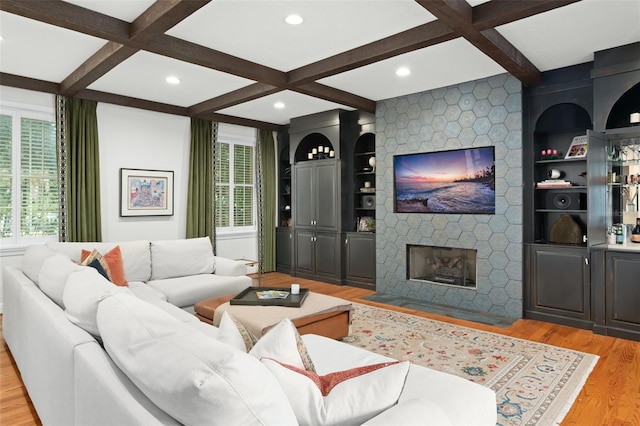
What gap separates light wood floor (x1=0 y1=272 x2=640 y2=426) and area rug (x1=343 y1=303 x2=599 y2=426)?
3.6 inches

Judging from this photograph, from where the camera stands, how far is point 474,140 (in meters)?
4.80

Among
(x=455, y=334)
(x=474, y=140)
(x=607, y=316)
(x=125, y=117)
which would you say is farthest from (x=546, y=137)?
(x=125, y=117)

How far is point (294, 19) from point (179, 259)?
292 cm

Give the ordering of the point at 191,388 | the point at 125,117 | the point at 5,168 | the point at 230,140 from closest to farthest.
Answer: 1. the point at 191,388
2. the point at 5,168
3. the point at 125,117
4. the point at 230,140

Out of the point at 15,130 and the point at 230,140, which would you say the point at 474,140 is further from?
the point at 15,130

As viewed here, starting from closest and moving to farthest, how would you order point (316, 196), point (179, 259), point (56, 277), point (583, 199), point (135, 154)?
point (56, 277) → point (583, 199) → point (179, 259) → point (135, 154) → point (316, 196)

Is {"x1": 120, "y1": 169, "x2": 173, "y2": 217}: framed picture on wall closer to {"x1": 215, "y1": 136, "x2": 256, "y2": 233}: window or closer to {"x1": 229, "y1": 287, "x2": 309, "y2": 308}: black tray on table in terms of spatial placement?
{"x1": 215, "y1": 136, "x2": 256, "y2": 233}: window

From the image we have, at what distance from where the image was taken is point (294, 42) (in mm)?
3613

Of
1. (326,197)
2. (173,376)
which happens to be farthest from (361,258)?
(173,376)

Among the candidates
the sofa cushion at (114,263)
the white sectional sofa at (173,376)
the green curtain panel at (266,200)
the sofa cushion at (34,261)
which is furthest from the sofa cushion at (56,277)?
the green curtain panel at (266,200)

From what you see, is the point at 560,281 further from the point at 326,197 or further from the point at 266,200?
the point at 266,200

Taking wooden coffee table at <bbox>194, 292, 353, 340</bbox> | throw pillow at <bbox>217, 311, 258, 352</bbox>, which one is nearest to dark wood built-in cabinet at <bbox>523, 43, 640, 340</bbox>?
wooden coffee table at <bbox>194, 292, 353, 340</bbox>

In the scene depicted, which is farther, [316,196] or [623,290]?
[316,196]

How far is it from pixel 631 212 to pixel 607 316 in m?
1.10
